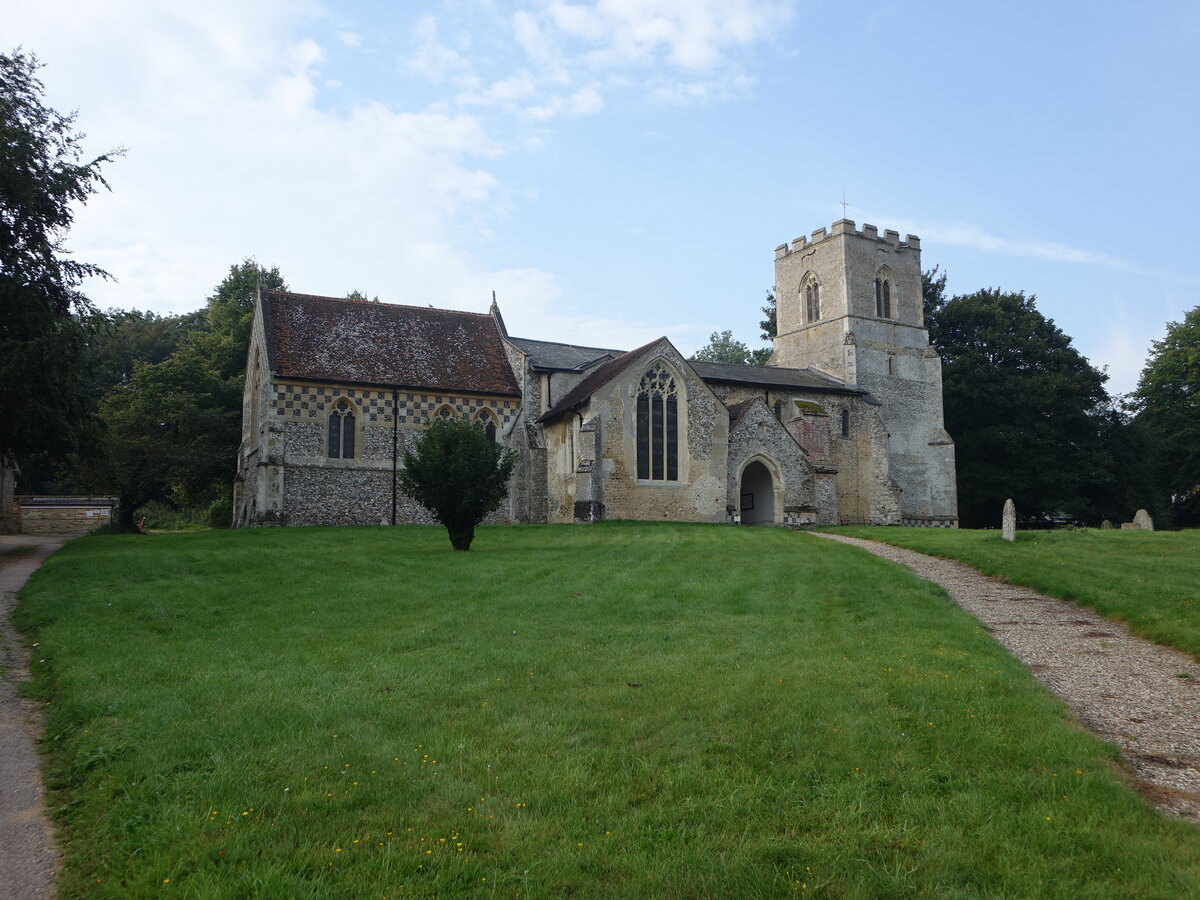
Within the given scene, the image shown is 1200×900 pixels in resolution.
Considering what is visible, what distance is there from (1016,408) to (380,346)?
34.9 m

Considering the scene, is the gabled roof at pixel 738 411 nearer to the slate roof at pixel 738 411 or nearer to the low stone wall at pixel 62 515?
A: the slate roof at pixel 738 411

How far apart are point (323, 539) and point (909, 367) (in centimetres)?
3261

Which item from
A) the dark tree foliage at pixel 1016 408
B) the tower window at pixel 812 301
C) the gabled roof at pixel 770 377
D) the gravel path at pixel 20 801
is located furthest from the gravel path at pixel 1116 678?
the dark tree foliage at pixel 1016 408

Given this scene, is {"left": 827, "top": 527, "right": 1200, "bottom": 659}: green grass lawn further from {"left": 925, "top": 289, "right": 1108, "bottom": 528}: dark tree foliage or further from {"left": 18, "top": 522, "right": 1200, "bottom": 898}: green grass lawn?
{"left": 925, "top": 289, "right": 1108, "bottom": 528}: dark tree foliage

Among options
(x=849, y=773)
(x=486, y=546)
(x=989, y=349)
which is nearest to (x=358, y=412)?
(x=486, y=546)

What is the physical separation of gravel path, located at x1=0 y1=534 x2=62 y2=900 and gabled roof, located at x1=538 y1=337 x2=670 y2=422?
22.3 meters

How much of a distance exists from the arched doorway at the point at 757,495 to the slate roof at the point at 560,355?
7854 millimetres

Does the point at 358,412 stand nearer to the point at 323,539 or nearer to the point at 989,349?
the point at 323,539

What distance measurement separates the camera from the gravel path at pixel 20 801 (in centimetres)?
430

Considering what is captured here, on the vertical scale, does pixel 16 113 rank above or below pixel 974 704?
above

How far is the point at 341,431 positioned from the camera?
1200 inches

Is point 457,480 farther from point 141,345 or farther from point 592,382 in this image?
point 141,345

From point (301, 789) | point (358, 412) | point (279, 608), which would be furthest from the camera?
point (358, 412)

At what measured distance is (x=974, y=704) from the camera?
671cm
